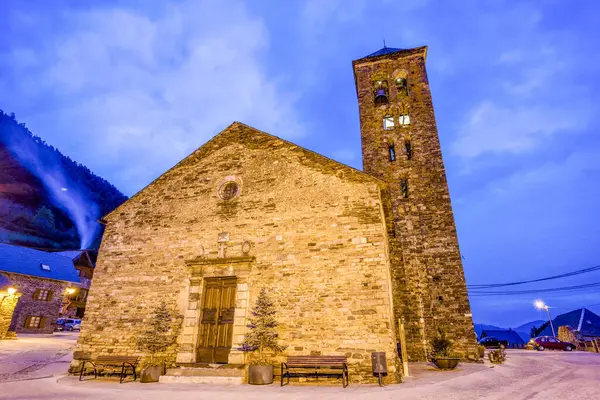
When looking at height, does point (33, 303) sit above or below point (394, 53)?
below

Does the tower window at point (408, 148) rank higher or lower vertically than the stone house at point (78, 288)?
higher

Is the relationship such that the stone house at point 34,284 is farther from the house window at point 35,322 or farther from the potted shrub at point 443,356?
the potted shrub at point 443,356

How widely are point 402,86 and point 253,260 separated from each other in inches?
605

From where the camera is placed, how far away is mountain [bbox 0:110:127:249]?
48.9 m

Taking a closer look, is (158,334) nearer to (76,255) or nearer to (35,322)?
(35,322)

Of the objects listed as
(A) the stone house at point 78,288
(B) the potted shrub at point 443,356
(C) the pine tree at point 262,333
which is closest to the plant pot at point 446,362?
(B) the potted shrub at point 443,356

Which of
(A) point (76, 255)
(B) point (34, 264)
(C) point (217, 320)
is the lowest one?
(C) point (217, 320)

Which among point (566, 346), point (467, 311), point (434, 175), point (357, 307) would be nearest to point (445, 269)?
point (467, 311)

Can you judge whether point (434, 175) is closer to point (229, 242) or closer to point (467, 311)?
point (467, 311)

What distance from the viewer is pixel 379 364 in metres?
7.24

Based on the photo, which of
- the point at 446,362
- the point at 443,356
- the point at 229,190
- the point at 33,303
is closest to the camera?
the point at 446,362

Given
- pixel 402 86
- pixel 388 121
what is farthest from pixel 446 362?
pixel 402 86

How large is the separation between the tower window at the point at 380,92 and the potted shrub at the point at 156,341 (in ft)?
50.6

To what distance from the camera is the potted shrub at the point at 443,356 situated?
33.3ft
